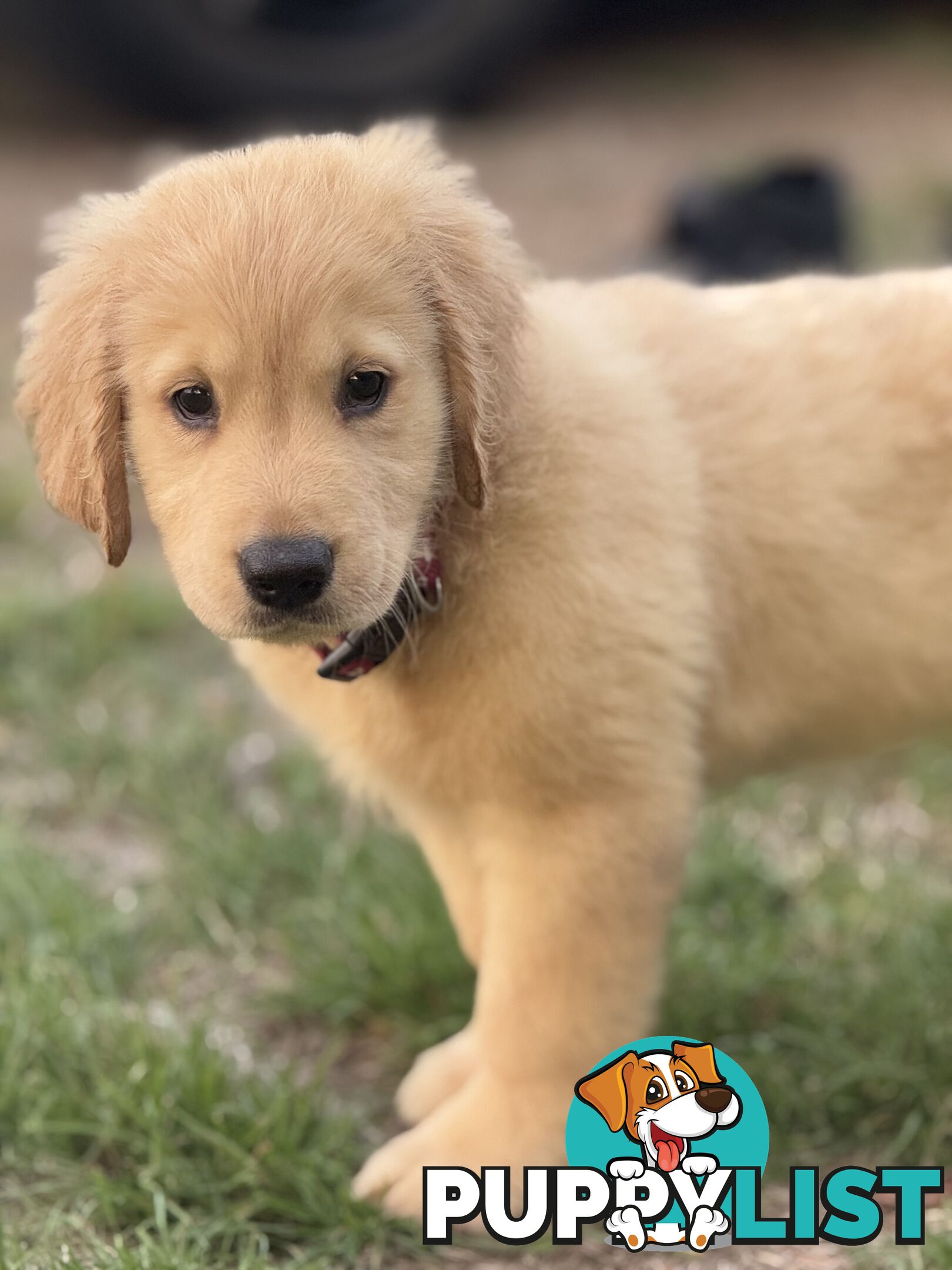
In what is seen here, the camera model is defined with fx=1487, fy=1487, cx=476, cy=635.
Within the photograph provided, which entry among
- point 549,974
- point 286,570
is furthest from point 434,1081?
point 286,570

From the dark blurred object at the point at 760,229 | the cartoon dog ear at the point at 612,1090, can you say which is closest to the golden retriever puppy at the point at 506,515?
the cartoon dog ear at the point at 612,1090

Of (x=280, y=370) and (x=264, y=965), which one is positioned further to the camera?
(x=264, y=965)

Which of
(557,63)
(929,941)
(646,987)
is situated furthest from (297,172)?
(557,63)

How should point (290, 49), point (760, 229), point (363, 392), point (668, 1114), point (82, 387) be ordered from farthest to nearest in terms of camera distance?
point (290, 49), point (760, 229), point (668, 1114), point (82, 387), point (363, 392)

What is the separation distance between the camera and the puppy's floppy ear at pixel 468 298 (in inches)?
89.2

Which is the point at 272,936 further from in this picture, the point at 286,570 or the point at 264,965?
the point at 286,570

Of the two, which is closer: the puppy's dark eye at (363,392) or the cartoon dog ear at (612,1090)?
the puppy's dark eye at (363,392)

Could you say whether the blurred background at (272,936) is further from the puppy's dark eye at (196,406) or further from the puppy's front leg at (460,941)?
the puppy's dark eye at (196,406)

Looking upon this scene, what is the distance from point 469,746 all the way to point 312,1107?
33.7 inches

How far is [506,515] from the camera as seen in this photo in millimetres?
2461

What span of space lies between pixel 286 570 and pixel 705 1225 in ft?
4.44

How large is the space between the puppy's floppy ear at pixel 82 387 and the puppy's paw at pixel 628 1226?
139 cm

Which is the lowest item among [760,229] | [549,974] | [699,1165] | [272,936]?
[699,1165]

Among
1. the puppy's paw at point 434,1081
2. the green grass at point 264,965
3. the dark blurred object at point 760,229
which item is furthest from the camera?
the dark blurred object at point 760,229
